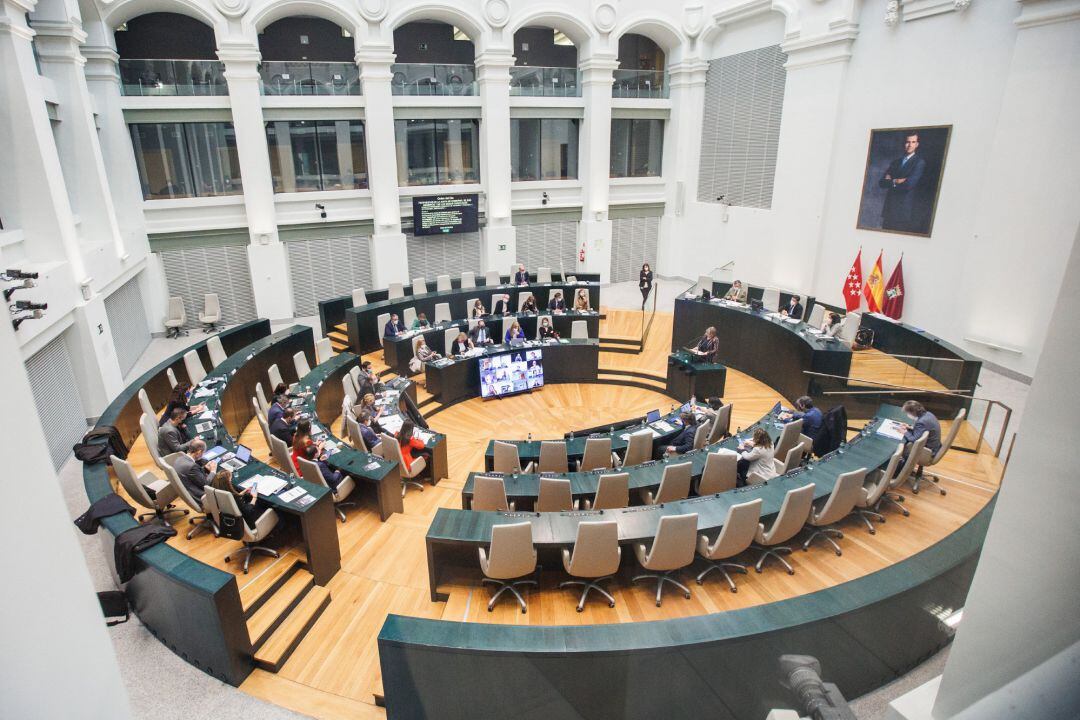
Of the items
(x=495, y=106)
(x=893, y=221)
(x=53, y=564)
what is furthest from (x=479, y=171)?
(x=53, y=564)

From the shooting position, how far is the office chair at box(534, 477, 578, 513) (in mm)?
6031

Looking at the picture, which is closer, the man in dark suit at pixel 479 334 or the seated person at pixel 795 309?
the seated person at pixel 795 309

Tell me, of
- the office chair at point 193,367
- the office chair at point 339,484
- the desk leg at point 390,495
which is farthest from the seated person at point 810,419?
the office chair at point 193,367

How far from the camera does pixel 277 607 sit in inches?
211

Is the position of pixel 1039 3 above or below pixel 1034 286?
above

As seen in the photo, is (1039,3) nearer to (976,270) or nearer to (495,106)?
(976,270)

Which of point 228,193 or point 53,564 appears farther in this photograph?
point 228,193

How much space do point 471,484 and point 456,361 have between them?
16.5 ft

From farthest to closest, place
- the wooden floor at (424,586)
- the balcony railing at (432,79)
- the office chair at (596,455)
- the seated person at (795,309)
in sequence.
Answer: the balcony railing at (432,79), the seated person at (795,309), the office chair at (596,455), the wooden floor at (424,586)

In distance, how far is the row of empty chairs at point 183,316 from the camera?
14531 mm

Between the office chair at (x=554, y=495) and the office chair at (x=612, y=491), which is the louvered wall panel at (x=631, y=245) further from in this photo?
the office chair at (x=554, y=495)

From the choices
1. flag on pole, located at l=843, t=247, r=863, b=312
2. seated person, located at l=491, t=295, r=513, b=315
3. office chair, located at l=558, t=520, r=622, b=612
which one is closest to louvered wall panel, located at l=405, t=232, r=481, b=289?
seated person, located at l=491, t=295, r=513, b=315

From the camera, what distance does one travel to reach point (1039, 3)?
866 cm

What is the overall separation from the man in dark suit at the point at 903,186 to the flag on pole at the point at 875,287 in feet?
2.67
